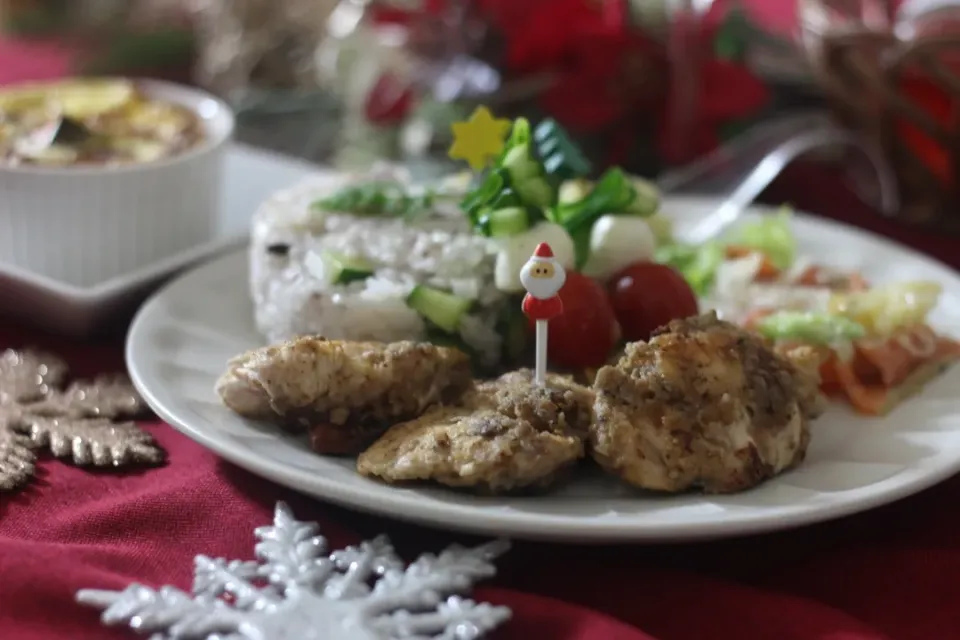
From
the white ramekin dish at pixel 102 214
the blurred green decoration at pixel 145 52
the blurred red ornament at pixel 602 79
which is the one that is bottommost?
the blurred green decoration at pixel 145 52

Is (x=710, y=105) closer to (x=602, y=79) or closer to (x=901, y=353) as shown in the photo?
(x=602, y=79)

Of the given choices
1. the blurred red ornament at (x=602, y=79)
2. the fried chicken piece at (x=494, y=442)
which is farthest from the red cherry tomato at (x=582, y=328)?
the blurred red ornament at (x=602, y=79)

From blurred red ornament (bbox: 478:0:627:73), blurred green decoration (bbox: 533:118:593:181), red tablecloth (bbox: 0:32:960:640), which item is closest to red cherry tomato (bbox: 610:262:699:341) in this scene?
blurred green decoration (bbox: 533:118:593:181)

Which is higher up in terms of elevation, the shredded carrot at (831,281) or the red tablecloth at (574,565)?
the shredded carrot at (831,281)

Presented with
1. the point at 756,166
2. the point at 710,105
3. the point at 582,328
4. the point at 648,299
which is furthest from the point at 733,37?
the point at 582,328

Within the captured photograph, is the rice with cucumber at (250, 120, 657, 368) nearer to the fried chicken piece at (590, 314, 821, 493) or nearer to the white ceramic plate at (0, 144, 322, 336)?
the white ceramic plate at (0, 144, 322, 336)

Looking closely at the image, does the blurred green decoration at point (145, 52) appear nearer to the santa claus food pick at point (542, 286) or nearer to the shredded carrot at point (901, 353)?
the santa claus food pick at point (542, 286)
